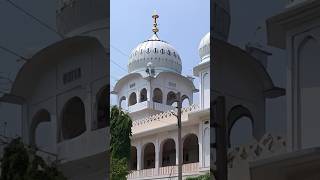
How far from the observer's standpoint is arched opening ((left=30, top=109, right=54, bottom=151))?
7.41 ft

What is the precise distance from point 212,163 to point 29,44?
0.79 meters

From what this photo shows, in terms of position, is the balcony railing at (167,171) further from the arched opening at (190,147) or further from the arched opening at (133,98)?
the arched opening at (133,98)

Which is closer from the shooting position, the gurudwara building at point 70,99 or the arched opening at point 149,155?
the gurudwara building at point 70,99

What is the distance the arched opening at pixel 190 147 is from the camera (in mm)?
17234

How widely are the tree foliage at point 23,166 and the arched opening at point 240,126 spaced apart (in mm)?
624

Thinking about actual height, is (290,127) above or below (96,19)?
below

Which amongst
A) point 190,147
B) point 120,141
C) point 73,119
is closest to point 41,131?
point 73,119

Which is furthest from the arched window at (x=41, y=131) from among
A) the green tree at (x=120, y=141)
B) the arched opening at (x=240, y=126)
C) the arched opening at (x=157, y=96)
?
the arched opening at (x=157, y=96)

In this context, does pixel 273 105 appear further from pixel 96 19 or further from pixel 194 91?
pixel 194 91

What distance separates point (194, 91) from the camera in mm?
18078

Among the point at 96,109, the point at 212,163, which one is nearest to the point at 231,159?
the point at 212,163

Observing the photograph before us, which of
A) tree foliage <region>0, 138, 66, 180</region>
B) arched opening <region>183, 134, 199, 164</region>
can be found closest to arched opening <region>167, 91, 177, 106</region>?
arched opening <region>183, 134, 199, 164</region>

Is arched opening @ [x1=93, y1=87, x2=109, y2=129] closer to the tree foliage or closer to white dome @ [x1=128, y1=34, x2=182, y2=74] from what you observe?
the tree foliage

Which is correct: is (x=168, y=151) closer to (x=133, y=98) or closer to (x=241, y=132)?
(x=133, y=98)
